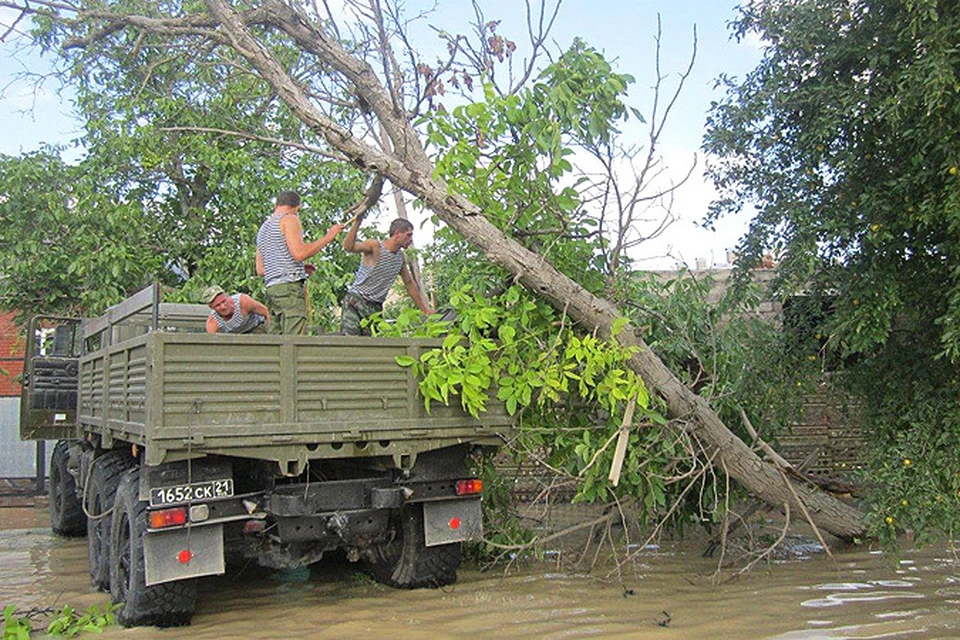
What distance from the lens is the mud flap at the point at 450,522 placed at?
648 cm

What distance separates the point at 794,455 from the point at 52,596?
7.64 m

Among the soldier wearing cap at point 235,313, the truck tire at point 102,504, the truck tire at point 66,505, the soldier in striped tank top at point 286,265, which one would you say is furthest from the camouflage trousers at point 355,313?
the truck tire at point 66,505

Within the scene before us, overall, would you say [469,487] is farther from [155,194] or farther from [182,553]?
[155,194]

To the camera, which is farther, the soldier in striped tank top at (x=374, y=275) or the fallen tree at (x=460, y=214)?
the soldier in striped tank top at (x=374, y=275)

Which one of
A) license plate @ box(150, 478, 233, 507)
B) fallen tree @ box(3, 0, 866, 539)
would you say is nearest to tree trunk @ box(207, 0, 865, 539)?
fallen tree @ box(3, 0, 866, 539)

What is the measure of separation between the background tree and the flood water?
0.76 meters

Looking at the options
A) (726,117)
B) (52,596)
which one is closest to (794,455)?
(726,117)

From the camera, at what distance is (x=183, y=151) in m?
11.2

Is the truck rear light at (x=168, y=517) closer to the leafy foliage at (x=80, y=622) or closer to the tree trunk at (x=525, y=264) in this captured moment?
the leafy foliage at (x=80, y=622)

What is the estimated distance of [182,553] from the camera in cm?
556

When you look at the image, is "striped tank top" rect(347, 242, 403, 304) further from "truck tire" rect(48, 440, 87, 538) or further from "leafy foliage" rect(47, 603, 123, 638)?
"truck tire" rect(48, 440, 87, 538)

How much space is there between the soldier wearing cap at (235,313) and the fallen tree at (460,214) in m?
1.34

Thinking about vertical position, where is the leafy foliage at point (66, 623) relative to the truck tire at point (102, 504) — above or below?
below

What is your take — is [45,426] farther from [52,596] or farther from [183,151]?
[183,151]
